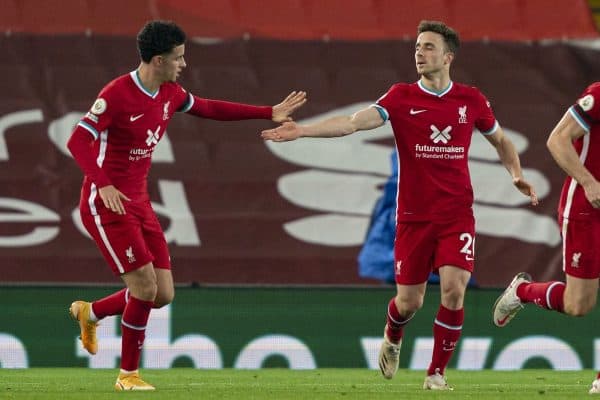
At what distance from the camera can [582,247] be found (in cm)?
849

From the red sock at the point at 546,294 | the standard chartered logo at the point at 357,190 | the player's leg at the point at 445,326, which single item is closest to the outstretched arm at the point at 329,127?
the player's leg at the point at 445,326

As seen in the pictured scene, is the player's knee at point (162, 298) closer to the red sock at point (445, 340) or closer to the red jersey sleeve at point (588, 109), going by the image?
the red sock at point (445, 340)

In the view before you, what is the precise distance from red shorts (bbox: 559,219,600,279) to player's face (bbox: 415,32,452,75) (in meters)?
1.18

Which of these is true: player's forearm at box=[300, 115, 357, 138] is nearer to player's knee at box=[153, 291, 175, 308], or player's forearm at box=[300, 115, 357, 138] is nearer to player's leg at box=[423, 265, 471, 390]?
player's leg at box=[423, 265, 471, 390]

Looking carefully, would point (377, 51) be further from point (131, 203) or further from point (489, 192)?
point (131, 203)

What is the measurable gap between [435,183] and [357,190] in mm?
4952

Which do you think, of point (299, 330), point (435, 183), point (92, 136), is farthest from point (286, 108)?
point (299, 330)

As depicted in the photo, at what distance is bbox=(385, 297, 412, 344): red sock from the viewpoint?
919 centimetres

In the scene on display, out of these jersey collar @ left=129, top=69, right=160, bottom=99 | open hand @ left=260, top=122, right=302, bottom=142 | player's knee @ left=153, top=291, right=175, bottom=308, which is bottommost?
player's knee @ left=153, top=291, right=175, bottom=308

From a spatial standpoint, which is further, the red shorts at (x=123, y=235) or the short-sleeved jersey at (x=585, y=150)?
the red shorts at (x=123, y=235)

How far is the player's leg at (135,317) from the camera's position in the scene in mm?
8617

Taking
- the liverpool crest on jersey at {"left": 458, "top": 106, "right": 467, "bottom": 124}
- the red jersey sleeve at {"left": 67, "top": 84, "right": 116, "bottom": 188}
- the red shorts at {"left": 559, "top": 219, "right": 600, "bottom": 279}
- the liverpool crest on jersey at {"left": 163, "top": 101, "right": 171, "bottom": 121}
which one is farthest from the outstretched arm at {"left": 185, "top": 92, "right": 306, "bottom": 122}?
the red shorts at {"left": 559, "top": 219, "right": 600, "bottom": 279}

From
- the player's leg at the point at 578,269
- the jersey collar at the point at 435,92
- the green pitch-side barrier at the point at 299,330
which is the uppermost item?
the jersey collar at the point at 435,92

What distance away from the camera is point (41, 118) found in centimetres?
1372
